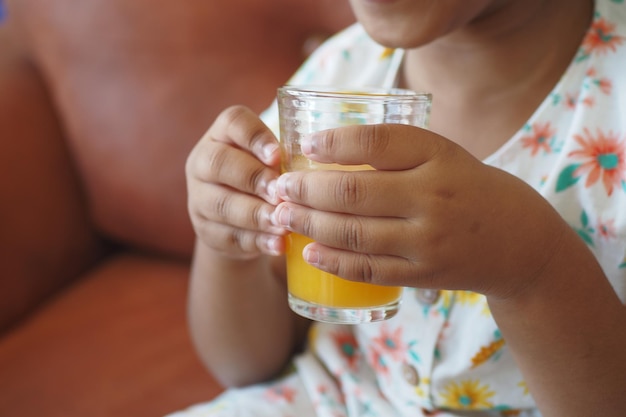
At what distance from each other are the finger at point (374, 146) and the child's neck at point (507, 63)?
280 mm

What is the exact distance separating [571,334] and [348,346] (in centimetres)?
34

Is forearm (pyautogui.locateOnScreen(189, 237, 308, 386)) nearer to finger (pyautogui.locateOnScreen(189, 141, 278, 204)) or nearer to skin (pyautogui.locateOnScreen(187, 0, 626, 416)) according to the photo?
skin (pyautogui.locateOnScreen(187, 0, 626, 416))

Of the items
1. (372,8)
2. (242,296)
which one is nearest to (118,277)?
(242,296)

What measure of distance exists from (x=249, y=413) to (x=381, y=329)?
0.60 ft

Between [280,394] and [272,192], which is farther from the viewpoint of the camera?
[280,394]

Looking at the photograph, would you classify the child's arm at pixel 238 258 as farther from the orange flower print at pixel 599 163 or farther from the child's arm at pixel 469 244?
the orange flower print at pixel 599 163

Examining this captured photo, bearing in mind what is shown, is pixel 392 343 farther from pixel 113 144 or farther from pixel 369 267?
pixel 113 144

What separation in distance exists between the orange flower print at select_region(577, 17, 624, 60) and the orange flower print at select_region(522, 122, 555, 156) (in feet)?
0.29

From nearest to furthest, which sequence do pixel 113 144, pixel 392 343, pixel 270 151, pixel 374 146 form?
pixel 374 146 < pixel 270 151 < pixel 392 343 < pixel 113 144

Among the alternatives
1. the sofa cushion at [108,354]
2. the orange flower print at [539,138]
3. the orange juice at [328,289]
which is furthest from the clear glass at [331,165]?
the sofa cushion at [108,354]

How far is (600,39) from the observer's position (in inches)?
31.0

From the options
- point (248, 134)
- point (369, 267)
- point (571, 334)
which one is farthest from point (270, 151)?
point (571, 334)

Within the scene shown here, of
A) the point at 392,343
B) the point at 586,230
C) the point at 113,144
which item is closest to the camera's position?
the point at 586,230

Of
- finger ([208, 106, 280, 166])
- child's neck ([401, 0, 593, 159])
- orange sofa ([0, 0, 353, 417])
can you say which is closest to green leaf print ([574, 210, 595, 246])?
child's neck ([401, 0, 593, 159])
